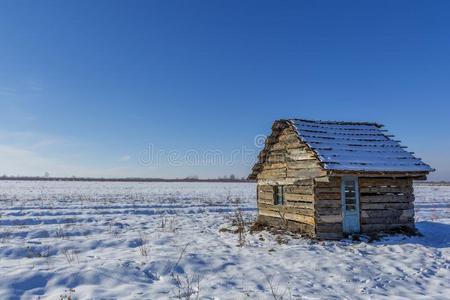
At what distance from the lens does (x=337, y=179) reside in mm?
14453

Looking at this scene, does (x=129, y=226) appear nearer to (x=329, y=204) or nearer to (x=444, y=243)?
(x=329, y=204)

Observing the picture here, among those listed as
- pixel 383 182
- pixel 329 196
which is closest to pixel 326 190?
pixel 329 196

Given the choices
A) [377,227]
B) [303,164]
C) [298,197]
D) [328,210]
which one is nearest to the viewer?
[328,210]

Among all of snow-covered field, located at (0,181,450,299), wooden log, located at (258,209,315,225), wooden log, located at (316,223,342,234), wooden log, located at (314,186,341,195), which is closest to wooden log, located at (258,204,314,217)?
wooden log, located at (258,209,315,225)

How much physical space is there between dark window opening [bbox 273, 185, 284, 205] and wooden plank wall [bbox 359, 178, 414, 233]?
3.40 meters

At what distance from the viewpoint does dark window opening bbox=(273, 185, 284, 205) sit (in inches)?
666

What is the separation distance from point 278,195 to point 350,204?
135 inches

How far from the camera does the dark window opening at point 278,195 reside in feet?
55.5

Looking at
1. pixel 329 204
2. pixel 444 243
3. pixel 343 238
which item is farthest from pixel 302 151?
pixel 444 243

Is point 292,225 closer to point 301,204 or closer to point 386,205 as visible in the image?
point 301,204

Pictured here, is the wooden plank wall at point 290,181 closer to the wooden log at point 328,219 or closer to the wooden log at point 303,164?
the wooden log at point 303,164

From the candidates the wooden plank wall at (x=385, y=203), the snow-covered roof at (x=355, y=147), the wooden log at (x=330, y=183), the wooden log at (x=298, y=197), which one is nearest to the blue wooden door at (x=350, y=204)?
the wooden plank wall at (x=385, y=203)

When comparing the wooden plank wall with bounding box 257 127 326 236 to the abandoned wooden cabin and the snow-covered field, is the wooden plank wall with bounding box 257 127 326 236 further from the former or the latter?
the snow-covered field

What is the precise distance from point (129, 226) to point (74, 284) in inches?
380
